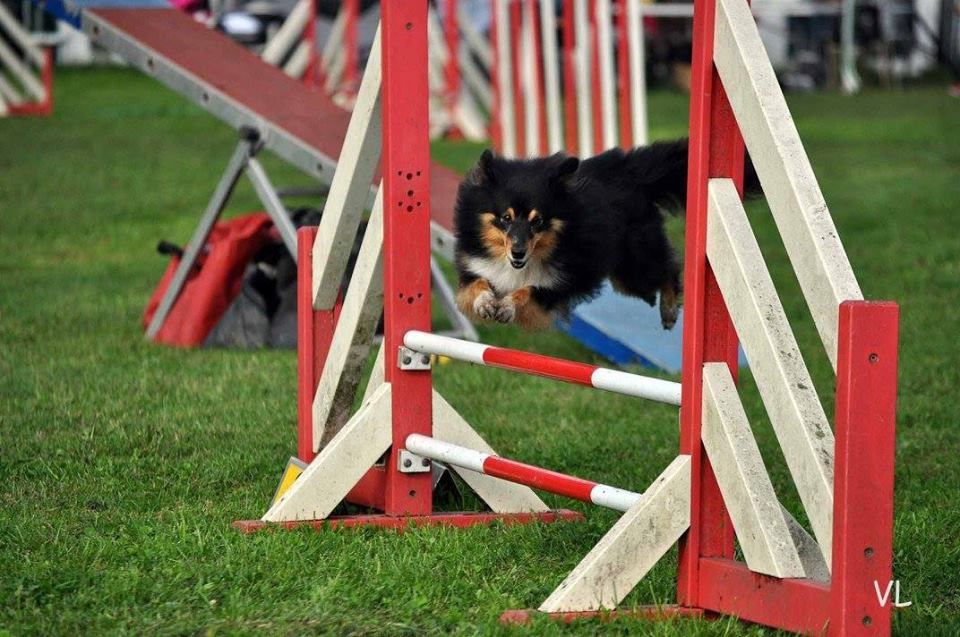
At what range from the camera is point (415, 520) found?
4.09 m

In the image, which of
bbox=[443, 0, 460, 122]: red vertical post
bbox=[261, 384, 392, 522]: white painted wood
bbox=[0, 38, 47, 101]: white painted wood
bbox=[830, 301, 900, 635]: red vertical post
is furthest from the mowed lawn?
bbox=[0, 38, 47, 101]: white painted wood

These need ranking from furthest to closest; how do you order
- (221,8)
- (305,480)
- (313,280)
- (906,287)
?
(221,8) → (906,287) → (313,280) → (305,480)

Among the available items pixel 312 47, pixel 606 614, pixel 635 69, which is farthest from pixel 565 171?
pixel 312 47

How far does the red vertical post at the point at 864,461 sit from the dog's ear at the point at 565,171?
1275mm

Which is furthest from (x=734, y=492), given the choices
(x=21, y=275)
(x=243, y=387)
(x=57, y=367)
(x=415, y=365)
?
(x=21, y=275)

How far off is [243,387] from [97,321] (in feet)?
6.16

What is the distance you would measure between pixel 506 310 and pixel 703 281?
92 cm

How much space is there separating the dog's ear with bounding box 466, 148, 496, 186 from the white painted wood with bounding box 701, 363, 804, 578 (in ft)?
3.45

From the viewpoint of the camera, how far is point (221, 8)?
2527 cm

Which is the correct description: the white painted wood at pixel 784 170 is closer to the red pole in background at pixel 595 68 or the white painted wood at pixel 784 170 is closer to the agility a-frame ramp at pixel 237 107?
the agility a-frame ramp at pixel 237 107

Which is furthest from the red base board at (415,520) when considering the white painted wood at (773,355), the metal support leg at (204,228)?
the metal support leg at (204,228)

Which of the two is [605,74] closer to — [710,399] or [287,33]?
[287,33]

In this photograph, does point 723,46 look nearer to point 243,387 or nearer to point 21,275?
point 243,387

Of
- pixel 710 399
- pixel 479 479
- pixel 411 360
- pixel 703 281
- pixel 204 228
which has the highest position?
pixel 703 281
